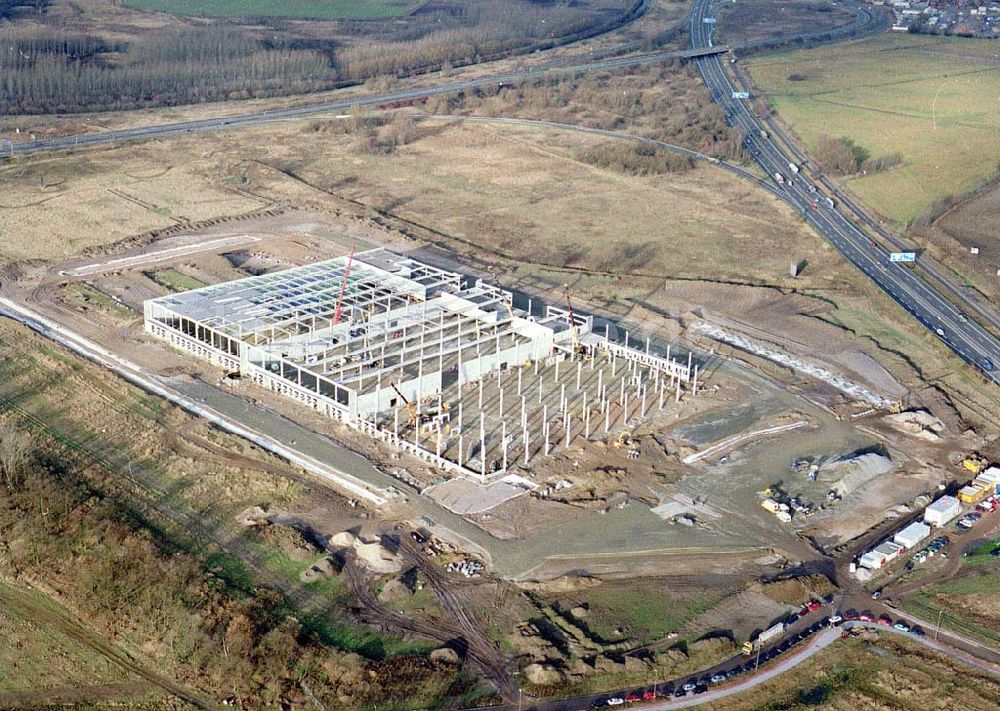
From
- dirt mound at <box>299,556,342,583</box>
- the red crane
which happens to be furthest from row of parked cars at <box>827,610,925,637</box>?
the red crane

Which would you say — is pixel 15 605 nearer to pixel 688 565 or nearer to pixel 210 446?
pixel 210 446

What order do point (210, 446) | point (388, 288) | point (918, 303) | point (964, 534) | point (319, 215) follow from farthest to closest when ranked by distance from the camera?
point (319, 215)
point (918, 303)
point (388, 288)
point (210, 446)
point (964, 534)

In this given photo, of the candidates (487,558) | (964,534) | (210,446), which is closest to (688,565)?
(487,558)

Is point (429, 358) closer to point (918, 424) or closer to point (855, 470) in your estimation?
point (855, 470)

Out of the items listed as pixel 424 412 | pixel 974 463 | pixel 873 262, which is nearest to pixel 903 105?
pixel 873 262

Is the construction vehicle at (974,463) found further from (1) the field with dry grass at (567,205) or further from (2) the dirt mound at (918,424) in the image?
(1) the field with dry grass at (567,205)

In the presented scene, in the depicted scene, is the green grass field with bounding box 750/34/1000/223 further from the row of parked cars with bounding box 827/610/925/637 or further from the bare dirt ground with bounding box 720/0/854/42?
the row of parked cars with bounding box 827/610/925/637
